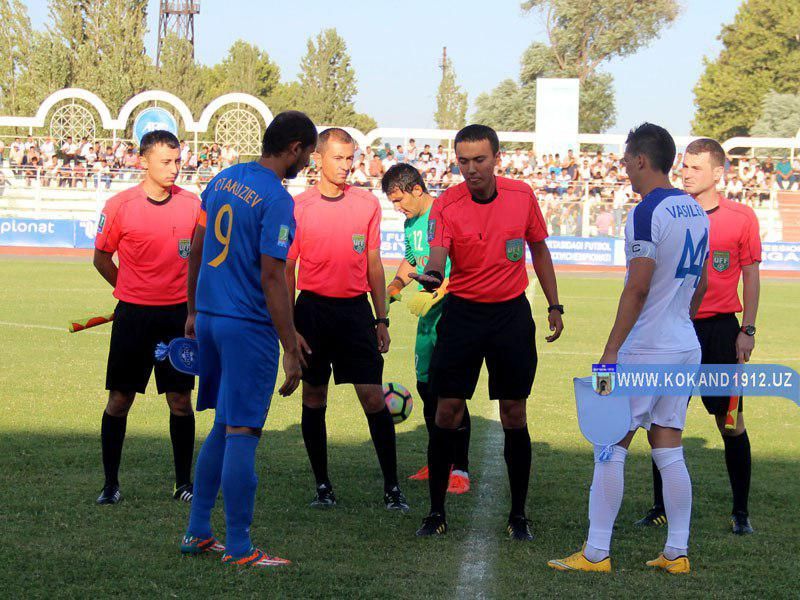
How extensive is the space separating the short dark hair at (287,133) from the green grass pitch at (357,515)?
205cm

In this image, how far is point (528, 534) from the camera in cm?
570

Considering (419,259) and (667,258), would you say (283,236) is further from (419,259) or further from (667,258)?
(419,259)

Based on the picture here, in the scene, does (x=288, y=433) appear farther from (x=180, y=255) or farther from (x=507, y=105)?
(x=507, y=105)

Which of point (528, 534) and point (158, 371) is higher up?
point (158, 371)

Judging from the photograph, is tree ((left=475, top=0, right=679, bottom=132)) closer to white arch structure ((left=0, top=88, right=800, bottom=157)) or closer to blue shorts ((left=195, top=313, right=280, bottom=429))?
white arch structure ((left=0, top=88, right=800, bottom=157))

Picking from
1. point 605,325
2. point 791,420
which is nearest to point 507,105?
point 605,325

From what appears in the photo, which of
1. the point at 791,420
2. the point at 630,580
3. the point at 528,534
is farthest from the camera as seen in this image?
the point at 791,420

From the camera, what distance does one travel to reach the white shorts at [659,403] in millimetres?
4980

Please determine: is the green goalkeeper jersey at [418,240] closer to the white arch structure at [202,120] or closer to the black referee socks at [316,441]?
the black referee socks at [316,441]

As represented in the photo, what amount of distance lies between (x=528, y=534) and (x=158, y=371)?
8.23 ft

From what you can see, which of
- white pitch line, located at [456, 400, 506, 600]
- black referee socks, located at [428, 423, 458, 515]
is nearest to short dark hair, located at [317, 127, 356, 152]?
black referee socks, located at [428, 423, 458, 515]

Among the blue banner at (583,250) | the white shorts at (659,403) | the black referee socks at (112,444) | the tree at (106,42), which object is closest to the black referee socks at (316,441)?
the black referee socks at (112,444)

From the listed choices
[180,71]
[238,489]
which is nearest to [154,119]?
[180,71]

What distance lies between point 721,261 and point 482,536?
2143 mm
